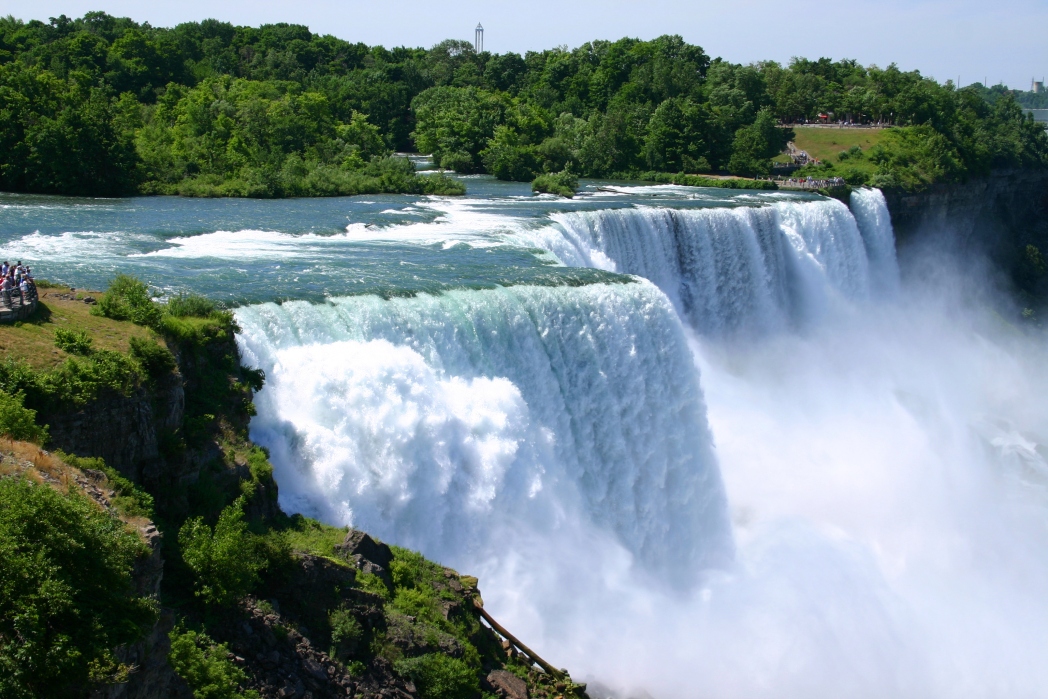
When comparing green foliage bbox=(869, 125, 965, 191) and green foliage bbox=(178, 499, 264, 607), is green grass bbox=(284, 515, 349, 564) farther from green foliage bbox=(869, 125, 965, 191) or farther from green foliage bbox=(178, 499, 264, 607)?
green foliage bbox=(869, 125, 965, 191)

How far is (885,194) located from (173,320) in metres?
37.0

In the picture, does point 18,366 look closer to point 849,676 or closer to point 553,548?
point 553,548

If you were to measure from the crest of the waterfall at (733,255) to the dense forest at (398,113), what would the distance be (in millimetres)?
11849

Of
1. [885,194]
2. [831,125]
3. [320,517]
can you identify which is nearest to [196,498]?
[320,517]

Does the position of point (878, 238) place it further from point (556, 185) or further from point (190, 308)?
point (190, 308)

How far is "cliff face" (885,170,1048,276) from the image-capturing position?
143 feet

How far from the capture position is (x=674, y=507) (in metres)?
17.9

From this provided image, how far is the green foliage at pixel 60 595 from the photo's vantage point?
7.16 metres

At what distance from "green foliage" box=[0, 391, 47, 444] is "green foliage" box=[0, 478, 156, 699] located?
54.1 inches

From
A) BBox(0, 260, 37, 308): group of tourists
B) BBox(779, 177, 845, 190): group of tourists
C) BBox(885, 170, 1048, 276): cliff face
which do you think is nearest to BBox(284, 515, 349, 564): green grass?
BBox(0, 260, 37, 308): group of tourists

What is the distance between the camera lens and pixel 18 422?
31.1 ft

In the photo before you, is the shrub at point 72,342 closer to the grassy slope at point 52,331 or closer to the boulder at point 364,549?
the grassy slope at point 52,331

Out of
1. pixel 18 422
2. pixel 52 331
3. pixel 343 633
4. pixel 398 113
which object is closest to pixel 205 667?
pixel 343 633

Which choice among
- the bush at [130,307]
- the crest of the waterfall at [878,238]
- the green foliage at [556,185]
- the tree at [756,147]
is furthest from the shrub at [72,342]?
the tree at [756,147]
